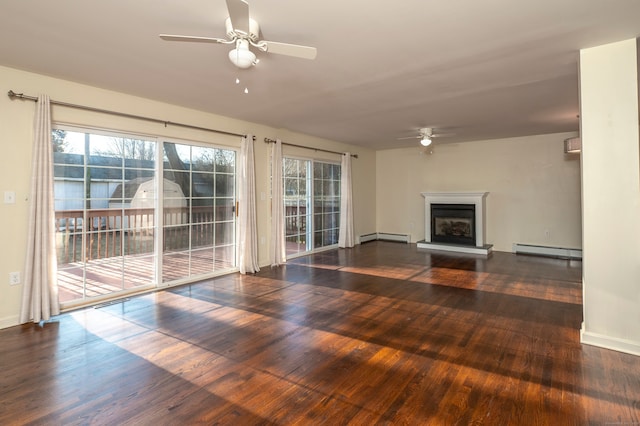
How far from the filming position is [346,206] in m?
7.78

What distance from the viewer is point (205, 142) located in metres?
4.96

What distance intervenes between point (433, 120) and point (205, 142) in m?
3.75

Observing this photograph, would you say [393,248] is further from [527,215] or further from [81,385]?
[81,385]

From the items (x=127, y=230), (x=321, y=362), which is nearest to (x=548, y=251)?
(x=321, y=362)

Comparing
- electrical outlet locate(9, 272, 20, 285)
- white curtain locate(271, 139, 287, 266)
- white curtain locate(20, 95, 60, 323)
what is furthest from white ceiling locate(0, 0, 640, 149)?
electrical outlet locate(9, 272, 20, 285)

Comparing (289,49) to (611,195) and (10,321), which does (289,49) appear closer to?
(611,195)

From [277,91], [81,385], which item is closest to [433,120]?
[277,91]

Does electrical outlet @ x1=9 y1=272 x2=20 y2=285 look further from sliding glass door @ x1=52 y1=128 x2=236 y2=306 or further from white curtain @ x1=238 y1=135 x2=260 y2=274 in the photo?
white curtain @ x1=238 y1=135 x2=260 y2=274

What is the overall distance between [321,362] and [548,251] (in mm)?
6354

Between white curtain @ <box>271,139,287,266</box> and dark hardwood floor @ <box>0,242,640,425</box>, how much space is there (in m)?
1.61

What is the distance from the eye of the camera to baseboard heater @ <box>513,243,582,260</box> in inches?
252

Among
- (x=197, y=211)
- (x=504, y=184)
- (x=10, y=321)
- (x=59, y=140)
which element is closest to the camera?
(x=10, y=321)

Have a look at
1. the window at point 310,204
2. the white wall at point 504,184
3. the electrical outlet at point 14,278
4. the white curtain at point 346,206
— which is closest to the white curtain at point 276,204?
the window at point 310,204

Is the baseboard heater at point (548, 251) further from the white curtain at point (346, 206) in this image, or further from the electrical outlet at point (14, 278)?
the electrical outlet at point (14, 278)
